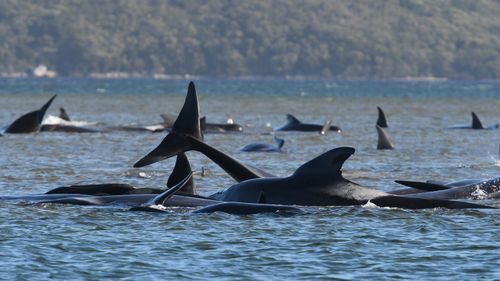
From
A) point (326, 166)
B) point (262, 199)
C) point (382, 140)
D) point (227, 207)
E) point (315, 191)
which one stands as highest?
point (382, 140)

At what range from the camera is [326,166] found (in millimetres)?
21828

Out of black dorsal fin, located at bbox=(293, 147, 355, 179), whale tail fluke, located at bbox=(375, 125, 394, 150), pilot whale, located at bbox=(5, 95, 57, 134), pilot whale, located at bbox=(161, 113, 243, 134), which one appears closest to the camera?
black dorsal fin, located at bbox=(293, 147, 355, 179)

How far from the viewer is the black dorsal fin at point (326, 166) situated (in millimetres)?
21312

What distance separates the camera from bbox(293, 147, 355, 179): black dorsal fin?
839 inches

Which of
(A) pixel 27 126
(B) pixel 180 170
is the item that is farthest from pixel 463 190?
(A) pixel 27 126

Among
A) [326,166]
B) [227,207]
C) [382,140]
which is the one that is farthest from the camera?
[382,140]

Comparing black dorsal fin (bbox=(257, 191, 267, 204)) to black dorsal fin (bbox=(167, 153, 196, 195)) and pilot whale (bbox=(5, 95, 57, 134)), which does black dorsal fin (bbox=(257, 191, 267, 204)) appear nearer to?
black dorsal fin (bbox=(167, 153, 196, 195))

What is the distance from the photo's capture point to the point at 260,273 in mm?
17016

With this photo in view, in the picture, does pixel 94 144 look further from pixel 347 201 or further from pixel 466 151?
pixel 347 201

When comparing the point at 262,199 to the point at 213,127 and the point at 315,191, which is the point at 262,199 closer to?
the point at 315,191

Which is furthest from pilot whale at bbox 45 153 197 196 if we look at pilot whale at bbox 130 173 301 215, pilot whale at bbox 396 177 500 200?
pilot whale at bbox 396 177 500 200

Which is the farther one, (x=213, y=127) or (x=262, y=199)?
(x=213, y=127)

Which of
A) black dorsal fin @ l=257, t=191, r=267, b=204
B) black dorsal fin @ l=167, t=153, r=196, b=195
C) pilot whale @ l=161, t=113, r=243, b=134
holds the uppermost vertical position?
pilot whale @ l=161, t=113, r=243, b=134

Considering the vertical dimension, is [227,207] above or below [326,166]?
below
